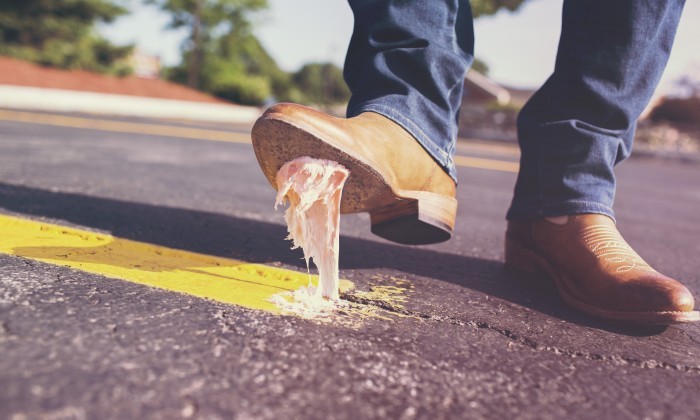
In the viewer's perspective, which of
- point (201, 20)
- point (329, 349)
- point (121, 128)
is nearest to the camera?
point (329, 349)

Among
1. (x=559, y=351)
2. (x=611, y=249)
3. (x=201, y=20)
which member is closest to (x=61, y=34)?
(x=201, y=20)

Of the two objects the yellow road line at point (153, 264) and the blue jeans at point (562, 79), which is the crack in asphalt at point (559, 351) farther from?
the blue jeans at point (562, 79)

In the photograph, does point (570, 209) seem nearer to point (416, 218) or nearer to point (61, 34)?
point (416, 218)

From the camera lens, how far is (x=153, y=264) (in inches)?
53.4

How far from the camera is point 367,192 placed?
124cm

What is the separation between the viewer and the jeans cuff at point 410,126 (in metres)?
1.39

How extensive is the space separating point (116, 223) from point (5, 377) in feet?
3.68

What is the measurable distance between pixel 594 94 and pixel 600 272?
47cm

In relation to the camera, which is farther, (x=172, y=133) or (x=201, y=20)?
(x=201, y=20)

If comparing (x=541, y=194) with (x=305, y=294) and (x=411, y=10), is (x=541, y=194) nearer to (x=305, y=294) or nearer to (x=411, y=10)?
(x=411, y=10)

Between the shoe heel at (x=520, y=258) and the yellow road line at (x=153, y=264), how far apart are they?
61cm

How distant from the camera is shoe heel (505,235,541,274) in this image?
1.64 meters

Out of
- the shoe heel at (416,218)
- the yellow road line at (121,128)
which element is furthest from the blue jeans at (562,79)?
the yellow road line at (121,128)

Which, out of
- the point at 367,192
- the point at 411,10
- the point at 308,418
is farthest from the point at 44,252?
the point at 411,10
